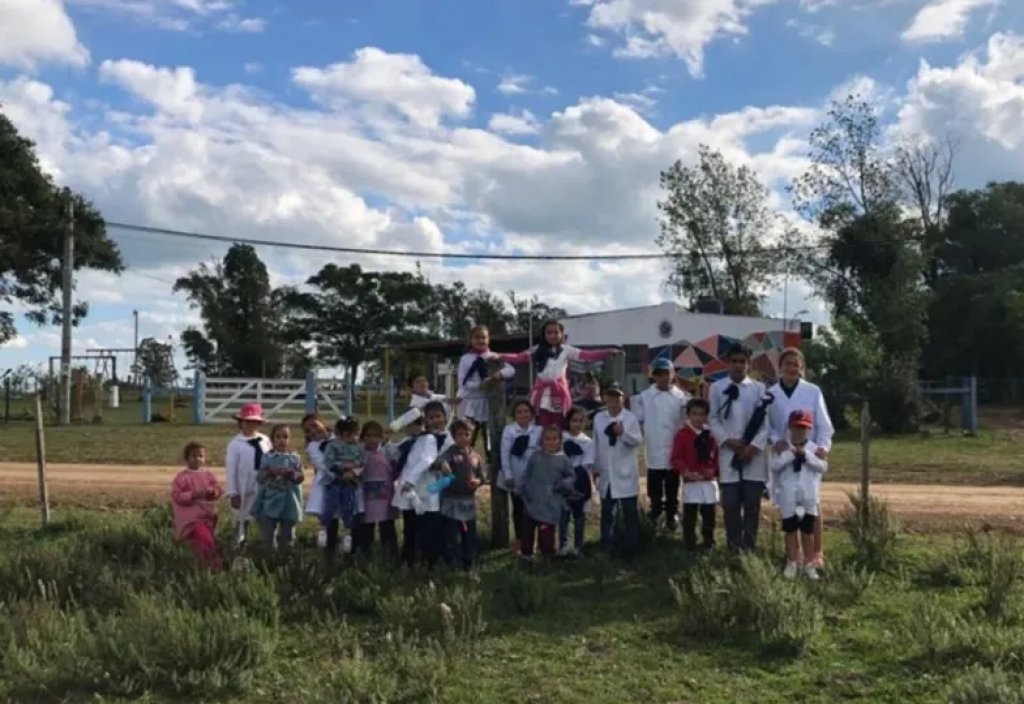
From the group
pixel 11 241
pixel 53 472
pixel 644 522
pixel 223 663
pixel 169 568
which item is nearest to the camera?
pixel 223 663

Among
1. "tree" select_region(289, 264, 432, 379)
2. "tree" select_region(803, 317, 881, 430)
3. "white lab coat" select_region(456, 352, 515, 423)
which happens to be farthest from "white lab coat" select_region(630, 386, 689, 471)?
"tree" select_region(289, 264, 432, 379)

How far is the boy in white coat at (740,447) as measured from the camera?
8.30 metres

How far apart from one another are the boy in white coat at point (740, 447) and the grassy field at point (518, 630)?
14.5 inches

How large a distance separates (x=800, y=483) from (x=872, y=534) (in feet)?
4.23

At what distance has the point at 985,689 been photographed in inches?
212

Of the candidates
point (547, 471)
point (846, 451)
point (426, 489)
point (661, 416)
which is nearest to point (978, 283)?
point (846, 451)

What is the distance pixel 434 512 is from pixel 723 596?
7.83ft

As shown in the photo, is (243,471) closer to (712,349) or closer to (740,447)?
(740,447)

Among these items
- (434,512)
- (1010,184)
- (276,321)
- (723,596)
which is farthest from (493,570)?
(276,321)

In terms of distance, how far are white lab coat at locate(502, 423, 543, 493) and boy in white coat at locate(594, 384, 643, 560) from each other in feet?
1.69

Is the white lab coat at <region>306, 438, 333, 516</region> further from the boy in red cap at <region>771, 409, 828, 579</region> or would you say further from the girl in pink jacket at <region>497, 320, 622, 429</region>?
the boy in red cap at <region>771, 409, 828, 579</region>

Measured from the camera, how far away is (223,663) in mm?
6172

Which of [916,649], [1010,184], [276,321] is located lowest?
[916,649]

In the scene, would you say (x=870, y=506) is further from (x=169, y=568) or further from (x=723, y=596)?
(x=169, y=568)
